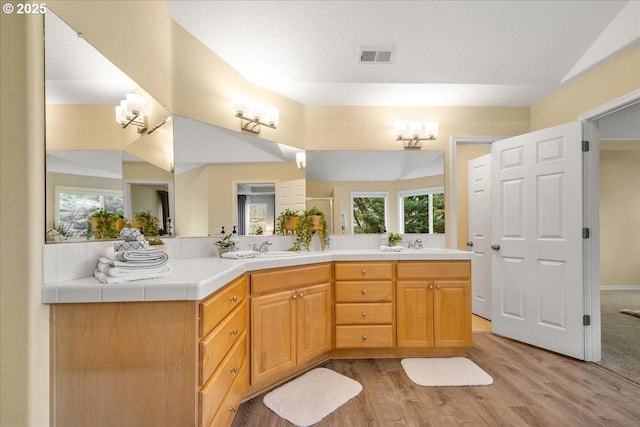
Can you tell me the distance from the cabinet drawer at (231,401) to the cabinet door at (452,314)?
1.61 meters

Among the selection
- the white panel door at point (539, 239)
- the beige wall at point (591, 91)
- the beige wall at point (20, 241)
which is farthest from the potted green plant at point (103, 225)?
the beige wall at point (591, 91)

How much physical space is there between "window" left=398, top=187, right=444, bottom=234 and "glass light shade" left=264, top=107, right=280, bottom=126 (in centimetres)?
146

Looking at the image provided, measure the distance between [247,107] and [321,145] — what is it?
2.83ft

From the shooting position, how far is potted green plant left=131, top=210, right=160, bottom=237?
74.4 inches

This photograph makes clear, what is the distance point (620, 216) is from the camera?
526cm

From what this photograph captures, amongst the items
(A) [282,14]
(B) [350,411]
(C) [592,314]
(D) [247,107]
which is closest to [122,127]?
(D) [247,107]

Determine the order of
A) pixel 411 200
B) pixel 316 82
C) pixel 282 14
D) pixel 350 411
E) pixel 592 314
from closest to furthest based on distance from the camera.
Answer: pixel 350 411
pixel 282 14
pixel 592 314
pixel 316 82
pixel 411 200

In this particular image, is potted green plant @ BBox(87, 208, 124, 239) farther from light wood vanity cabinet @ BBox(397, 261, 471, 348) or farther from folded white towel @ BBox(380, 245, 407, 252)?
folded white towel @ BBox(380, 245, 407, 252)

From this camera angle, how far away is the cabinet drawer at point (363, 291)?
2.54 metres

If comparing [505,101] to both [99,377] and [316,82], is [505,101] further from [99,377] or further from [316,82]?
[99,377]

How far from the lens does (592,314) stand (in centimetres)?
254

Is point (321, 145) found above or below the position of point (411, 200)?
above

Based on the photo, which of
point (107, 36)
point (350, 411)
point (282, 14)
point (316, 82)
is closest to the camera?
point (107, 36)

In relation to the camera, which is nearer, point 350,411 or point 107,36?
point 107,36
